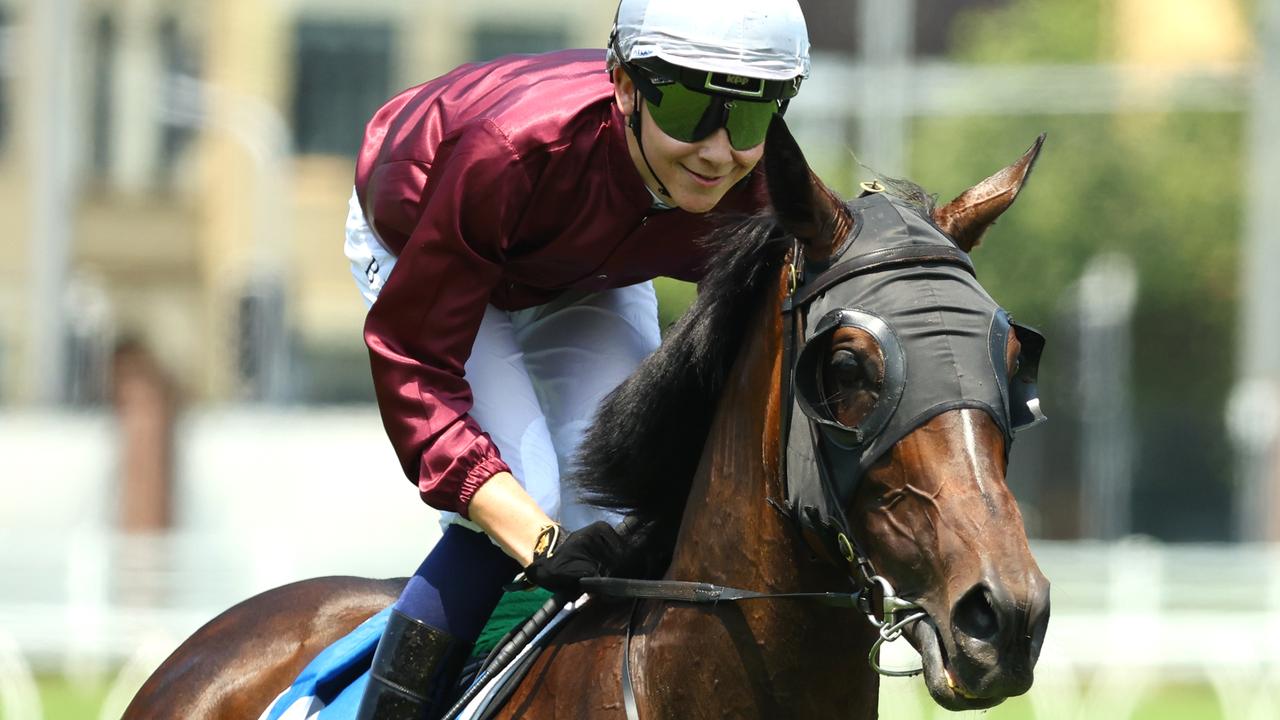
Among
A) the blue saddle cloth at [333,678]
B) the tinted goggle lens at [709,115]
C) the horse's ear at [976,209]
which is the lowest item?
the blue saddle cloth at [333,678]

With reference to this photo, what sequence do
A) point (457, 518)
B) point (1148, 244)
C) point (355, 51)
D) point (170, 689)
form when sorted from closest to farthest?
1. point (457, 518)
2. point (170, 689)
3. point (1148, 244)
4. point (355, 51)

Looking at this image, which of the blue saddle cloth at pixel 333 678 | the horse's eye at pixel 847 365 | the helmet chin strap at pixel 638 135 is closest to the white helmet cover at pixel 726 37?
the helmet chin strap at pixel 638 135

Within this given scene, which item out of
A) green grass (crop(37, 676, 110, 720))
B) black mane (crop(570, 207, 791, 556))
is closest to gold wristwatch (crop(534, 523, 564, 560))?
black mane (crop(570, 207, 791, 556))

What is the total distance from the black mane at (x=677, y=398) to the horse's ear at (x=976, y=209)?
0.99 feet

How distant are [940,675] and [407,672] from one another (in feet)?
4.32

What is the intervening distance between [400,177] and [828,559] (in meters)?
1.39

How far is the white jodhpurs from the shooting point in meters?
4.25

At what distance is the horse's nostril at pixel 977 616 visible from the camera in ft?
10.3

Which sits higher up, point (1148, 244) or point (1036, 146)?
point (1036, 146)

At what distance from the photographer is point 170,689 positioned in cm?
492

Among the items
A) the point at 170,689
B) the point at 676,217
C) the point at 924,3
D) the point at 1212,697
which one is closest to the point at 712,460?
the point at 676,217

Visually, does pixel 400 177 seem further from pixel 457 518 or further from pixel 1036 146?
pixel 1036 146

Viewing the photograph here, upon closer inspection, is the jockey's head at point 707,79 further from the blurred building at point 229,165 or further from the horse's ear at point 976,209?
the blurred building at point 229,165

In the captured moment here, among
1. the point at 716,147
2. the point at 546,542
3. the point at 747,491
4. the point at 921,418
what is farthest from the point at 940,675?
the point at 716,147
